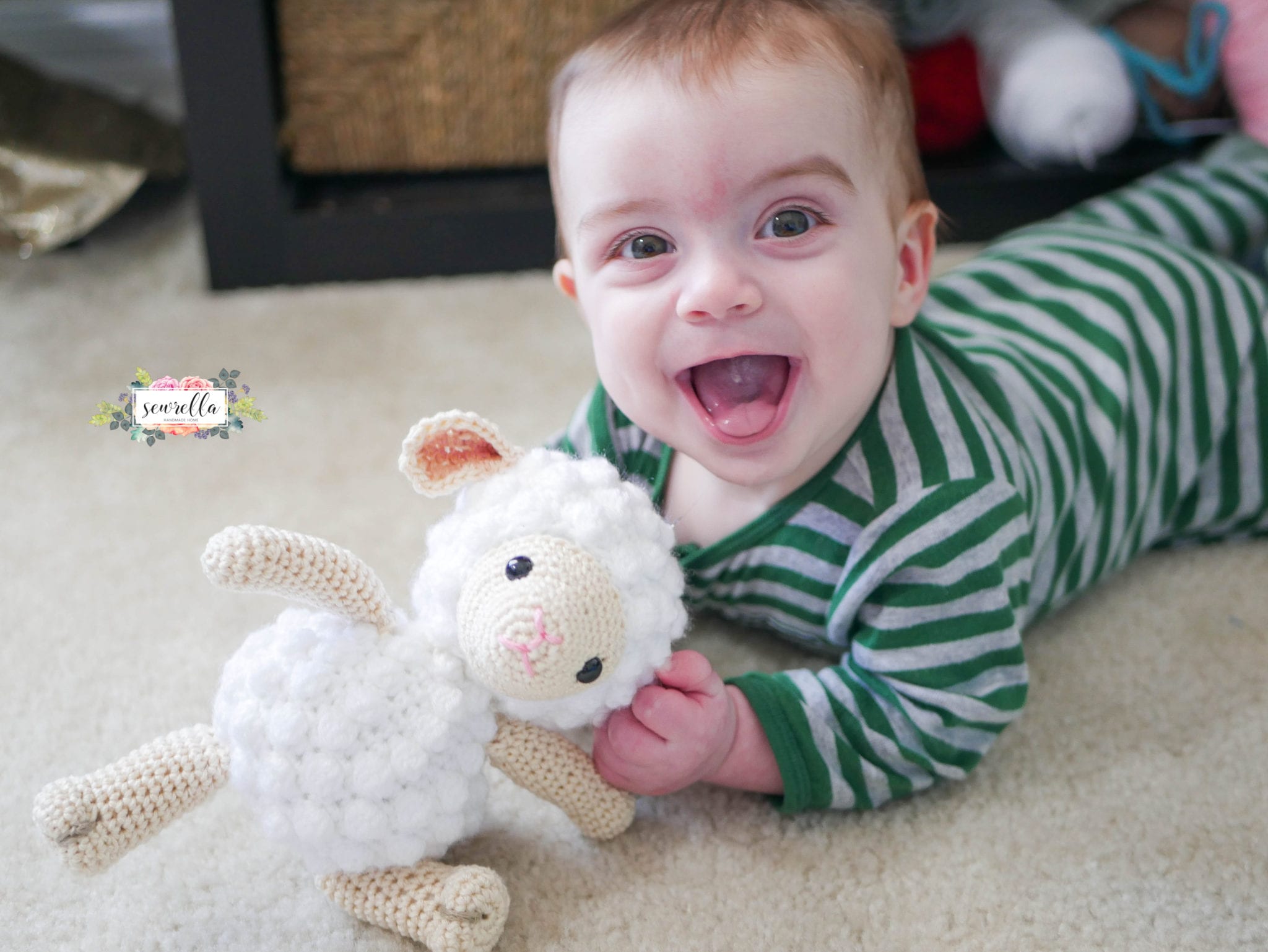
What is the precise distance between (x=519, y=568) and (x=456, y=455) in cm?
9

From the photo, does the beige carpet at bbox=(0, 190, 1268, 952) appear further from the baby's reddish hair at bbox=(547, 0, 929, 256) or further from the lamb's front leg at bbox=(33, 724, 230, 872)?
the baby's reddish hair at bbox=(547, 0, 929, 256)

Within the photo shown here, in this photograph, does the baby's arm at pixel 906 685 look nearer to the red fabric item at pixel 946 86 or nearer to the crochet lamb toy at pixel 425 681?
the crochet lamb toy at pixel 425 681

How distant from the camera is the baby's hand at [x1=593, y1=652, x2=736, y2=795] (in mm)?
596

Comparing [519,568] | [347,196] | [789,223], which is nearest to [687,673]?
[519,568]

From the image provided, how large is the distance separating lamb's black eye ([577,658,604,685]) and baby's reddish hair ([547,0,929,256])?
29 centimetres

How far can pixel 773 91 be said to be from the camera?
597mm

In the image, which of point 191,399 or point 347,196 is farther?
point 347,196

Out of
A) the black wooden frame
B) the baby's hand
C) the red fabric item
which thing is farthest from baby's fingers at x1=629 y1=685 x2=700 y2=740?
the red fabric item

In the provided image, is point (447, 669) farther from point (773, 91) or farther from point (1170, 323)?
point (1170, 323)

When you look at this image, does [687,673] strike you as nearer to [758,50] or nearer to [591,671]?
[591,671]

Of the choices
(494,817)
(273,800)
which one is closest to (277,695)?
(273,800)

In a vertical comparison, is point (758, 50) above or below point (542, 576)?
above

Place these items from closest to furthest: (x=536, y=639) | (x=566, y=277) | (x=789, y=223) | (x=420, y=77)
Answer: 1. (x=536, y=639)
2. (x=789, y=223)
3. (x=566, y=277)
4. (x=420, y=77)

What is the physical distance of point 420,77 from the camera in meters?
1.29
